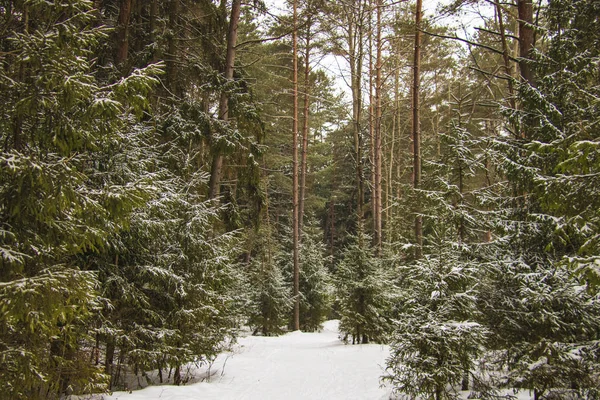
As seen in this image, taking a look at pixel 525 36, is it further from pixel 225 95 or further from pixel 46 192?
pixel 46 192

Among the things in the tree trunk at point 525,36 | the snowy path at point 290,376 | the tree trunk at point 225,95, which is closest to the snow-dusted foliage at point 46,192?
the snowy path at point 290,376

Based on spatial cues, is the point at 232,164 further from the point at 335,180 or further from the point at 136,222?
the point at 335,180

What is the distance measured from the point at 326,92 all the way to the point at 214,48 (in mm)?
14313

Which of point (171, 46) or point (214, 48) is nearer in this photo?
point (171, 46)

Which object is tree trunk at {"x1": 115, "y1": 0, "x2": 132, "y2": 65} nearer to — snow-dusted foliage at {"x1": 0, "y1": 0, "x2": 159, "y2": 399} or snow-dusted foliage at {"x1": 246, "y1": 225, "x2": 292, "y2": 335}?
snow-dusted foliage at {"x1": 0, "y1": 0, "x2": 159, "y2": 399}

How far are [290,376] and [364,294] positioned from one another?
4.49 m

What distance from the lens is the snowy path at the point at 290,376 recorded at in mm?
6598

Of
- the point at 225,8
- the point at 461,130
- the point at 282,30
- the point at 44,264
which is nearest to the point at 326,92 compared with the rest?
the point at 282,30

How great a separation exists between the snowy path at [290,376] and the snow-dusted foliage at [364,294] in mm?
670

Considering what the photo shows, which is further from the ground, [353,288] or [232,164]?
[232,164]

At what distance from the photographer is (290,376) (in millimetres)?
8578

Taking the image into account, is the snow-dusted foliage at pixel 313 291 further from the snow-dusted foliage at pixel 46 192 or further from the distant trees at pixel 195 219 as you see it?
the snow-dusted foliage at pixel 46 192

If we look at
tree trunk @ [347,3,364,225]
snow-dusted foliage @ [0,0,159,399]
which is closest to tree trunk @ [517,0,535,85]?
snow-dusted foliage @ [0,0,159,399]

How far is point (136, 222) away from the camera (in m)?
6.01
